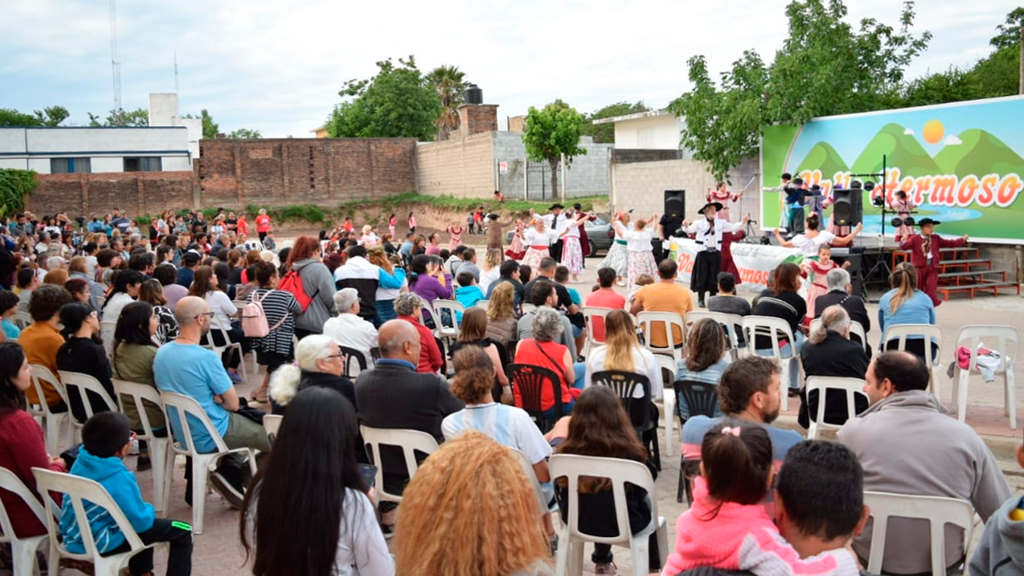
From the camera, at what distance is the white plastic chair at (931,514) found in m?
3.12

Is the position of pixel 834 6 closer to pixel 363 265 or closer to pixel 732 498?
pixel 363 265

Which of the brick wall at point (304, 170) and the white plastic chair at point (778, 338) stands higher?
the brick wall at point (304, 170)

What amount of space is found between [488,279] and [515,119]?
3938cm

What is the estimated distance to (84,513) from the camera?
363 cm

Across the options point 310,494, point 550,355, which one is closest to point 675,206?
point 550,355

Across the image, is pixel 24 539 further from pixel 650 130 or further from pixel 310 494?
pixel 650 130

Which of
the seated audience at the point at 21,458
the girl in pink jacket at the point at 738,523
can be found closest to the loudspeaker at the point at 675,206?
the seated audience at the point at 21,458

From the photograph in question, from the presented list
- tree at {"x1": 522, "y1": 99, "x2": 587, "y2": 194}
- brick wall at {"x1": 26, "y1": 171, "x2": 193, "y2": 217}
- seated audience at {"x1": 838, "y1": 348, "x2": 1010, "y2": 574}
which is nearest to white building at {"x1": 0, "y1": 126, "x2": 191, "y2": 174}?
brick wall at {"x1": 26, "y1": 171, "x2": 193, "y2": 217}

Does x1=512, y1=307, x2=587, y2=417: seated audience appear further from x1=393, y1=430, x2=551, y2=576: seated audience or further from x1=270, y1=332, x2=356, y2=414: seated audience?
x1=393, y1=430, x2=551, y2=576: seated audience

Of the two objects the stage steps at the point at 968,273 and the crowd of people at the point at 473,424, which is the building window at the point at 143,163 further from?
the stage steps at the point at 968,273

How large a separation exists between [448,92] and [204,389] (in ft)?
188

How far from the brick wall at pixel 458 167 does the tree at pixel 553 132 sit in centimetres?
303

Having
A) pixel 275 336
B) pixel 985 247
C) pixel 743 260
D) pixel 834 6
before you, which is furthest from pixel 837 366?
pixel 834 6

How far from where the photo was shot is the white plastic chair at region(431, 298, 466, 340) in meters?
8.73
